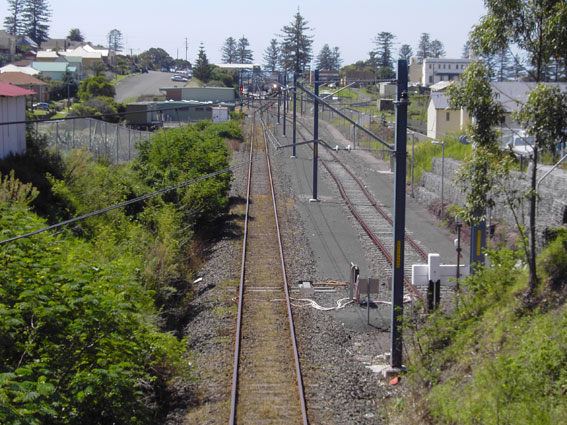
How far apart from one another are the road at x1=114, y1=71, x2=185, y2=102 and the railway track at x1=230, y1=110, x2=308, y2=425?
7250cm

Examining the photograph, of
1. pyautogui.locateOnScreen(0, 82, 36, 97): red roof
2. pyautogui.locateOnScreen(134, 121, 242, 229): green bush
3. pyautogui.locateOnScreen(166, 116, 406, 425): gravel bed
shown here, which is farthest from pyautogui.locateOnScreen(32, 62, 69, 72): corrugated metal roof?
pyautogui.locateOnScreen(166, 116, 406, 425): gravel bed

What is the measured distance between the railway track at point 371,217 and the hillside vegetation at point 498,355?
351 cm

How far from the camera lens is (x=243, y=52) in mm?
175375

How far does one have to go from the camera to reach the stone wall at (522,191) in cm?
1661

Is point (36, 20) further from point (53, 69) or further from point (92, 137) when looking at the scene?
point (92, 137)

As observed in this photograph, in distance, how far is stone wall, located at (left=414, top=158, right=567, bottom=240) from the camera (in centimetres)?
1661

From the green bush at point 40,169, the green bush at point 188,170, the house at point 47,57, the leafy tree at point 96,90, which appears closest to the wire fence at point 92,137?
the green bush at point 40,169

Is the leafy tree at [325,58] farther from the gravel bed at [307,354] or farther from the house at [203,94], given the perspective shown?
the gravel bed at [307,354]

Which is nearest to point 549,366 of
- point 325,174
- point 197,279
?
point 197,279

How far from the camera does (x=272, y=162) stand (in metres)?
38.6

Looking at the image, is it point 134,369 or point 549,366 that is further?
point 134,369

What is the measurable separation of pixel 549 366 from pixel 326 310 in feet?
21.7

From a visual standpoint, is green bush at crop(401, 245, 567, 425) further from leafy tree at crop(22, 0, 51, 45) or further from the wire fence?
leafy tree at crop(22, 0, 51, 45)

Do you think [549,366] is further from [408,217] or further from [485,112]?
[408,217]
